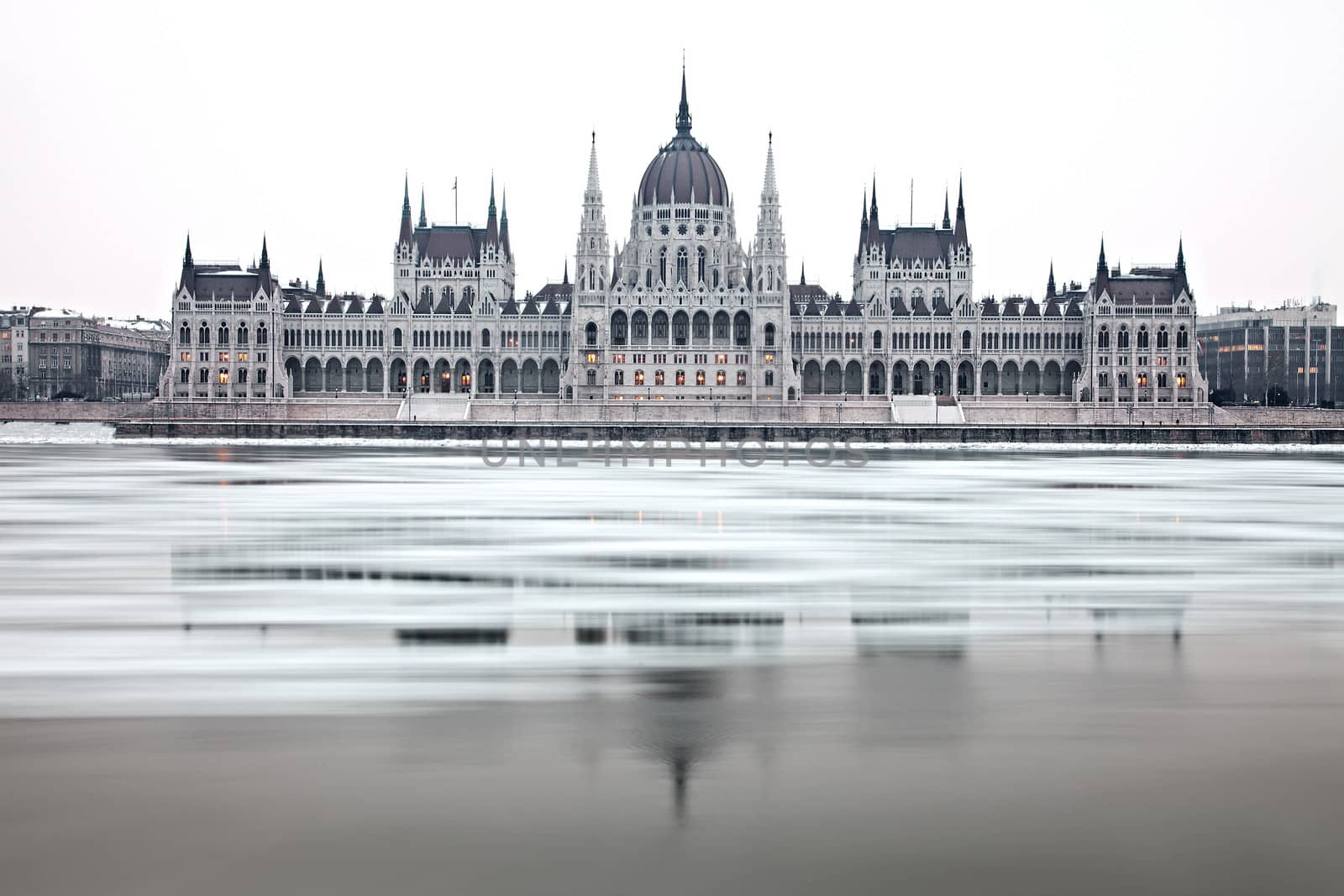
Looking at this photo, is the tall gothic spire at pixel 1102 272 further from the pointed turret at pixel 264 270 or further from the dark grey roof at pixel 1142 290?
the pointed turret at pixel 264 270

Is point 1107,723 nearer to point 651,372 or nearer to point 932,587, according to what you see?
point 932,587

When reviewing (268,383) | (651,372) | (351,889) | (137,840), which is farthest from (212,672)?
(268,383)

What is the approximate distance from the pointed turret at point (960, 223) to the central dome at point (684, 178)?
22.1 meters

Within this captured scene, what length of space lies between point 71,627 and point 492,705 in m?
5.29

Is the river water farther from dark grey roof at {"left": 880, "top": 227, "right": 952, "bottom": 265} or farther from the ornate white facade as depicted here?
dark grey roof at {"left": 880, "top": 227, "right": 952, "bottom": 265}

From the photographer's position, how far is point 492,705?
9508 mm

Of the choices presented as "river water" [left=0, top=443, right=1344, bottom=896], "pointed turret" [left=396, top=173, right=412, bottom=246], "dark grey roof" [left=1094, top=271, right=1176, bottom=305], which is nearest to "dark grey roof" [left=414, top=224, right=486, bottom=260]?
"pointed turret" [left=396, top=173, right=412, bottom=246]

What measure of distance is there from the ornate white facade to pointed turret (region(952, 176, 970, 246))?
2357 millimetres

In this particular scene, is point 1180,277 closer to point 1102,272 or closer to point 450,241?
point 1102,272

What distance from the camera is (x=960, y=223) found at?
414 feet

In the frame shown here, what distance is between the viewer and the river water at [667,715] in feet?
21.8

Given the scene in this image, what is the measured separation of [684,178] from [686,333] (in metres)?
17.1

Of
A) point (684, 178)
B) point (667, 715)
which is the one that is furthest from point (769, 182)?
point (667, 715)

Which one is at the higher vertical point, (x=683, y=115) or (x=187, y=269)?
(x=683, y=115)
